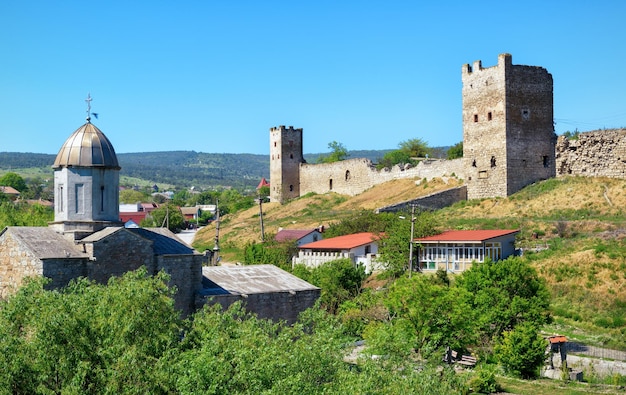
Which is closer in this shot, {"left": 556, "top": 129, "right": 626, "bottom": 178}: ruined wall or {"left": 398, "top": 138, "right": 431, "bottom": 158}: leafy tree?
{"left": 556, "top": 129, "right": 626, "bottom": 178}: ruined wall

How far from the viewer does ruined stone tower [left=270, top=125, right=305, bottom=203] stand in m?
72.9

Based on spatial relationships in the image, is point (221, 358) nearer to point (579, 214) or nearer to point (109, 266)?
point (109, 266)

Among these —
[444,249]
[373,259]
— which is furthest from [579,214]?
[373,259]

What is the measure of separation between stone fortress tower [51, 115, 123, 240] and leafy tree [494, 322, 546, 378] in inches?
486

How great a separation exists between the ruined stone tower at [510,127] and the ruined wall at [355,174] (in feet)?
21.8

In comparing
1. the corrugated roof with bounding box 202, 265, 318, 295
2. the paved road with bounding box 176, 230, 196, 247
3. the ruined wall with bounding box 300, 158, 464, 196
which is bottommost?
the paved road with bounding box 176, 230, 196, 247

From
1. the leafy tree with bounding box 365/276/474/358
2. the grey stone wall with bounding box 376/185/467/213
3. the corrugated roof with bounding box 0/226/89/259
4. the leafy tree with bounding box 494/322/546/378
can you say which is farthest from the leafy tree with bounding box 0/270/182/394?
the grey stone wall with bounding box 376/185/467/213

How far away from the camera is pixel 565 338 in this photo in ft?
86.8

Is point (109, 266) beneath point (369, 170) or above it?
beneath

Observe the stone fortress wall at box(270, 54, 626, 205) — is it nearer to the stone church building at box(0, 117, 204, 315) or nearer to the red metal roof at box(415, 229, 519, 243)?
the red metal roof at box(415, 229, 519, 243)

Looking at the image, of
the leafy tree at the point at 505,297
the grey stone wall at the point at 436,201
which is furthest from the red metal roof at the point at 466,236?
the grey stone wall at the point at 436,201

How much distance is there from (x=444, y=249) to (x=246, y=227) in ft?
88.4

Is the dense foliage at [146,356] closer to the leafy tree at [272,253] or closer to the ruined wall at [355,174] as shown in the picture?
the leafy tree at [272,253]

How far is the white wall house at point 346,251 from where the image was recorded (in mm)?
40469
